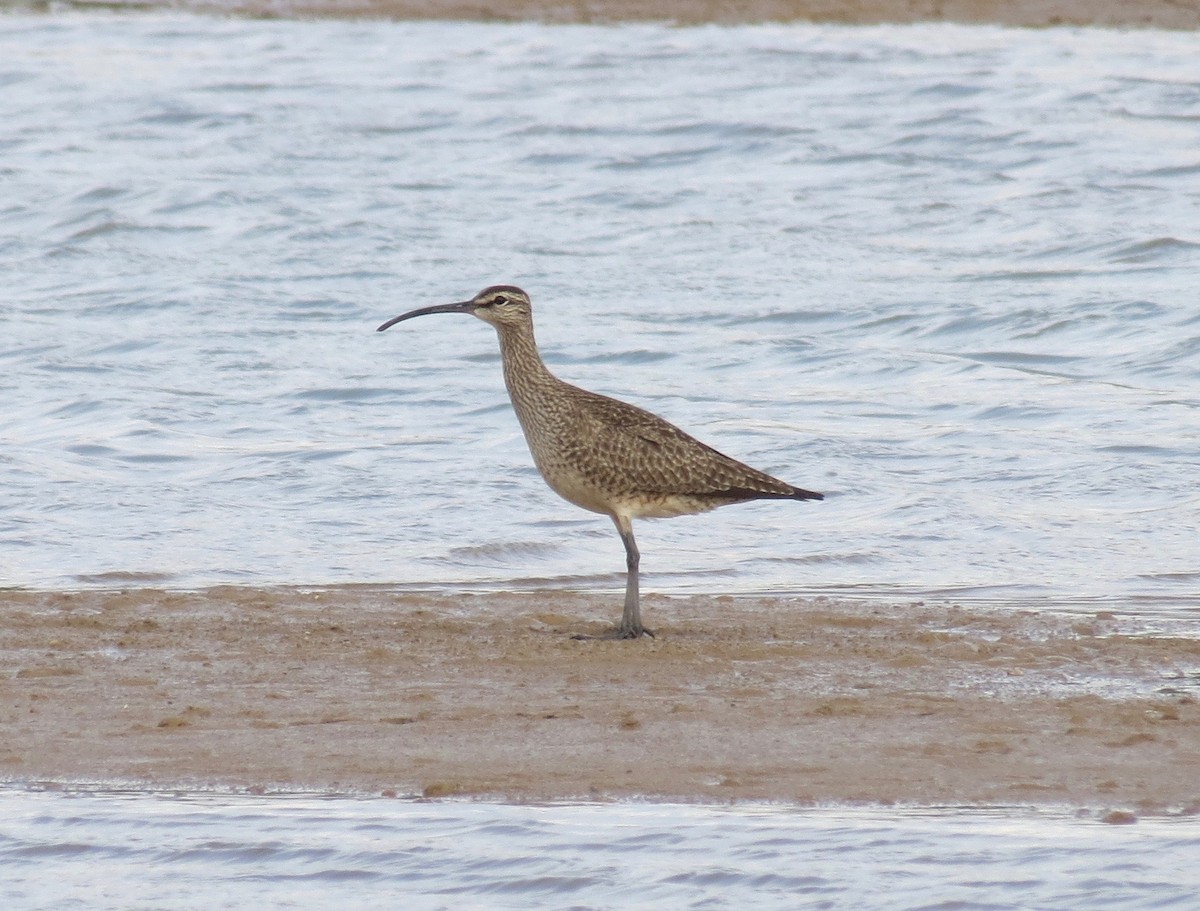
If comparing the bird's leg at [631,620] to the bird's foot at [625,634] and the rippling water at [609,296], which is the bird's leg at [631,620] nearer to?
the bird's foot at [625,634]

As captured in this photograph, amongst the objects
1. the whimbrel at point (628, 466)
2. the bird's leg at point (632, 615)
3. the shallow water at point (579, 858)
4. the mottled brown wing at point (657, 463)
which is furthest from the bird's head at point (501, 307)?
the shallow water at point (579, 858)

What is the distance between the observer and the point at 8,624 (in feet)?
27.2

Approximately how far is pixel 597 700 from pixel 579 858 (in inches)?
54.8

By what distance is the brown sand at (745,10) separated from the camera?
2884 centimetres

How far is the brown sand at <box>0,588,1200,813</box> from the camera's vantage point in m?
6.34

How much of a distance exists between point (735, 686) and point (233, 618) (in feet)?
7.26

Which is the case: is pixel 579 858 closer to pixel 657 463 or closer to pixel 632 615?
pixel 632 615

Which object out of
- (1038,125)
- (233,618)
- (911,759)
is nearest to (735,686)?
(911,759)

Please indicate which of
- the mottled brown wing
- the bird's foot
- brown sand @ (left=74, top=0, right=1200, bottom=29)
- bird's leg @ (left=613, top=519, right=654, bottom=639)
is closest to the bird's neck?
the mottled brown wing

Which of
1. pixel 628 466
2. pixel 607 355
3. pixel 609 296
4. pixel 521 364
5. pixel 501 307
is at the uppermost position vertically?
pixel 501 307

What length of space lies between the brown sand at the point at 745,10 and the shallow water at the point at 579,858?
24425 mm

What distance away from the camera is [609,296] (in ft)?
55.0

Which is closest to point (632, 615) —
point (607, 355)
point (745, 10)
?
point (607, 355)

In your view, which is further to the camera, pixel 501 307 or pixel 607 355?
pixel 607 355
